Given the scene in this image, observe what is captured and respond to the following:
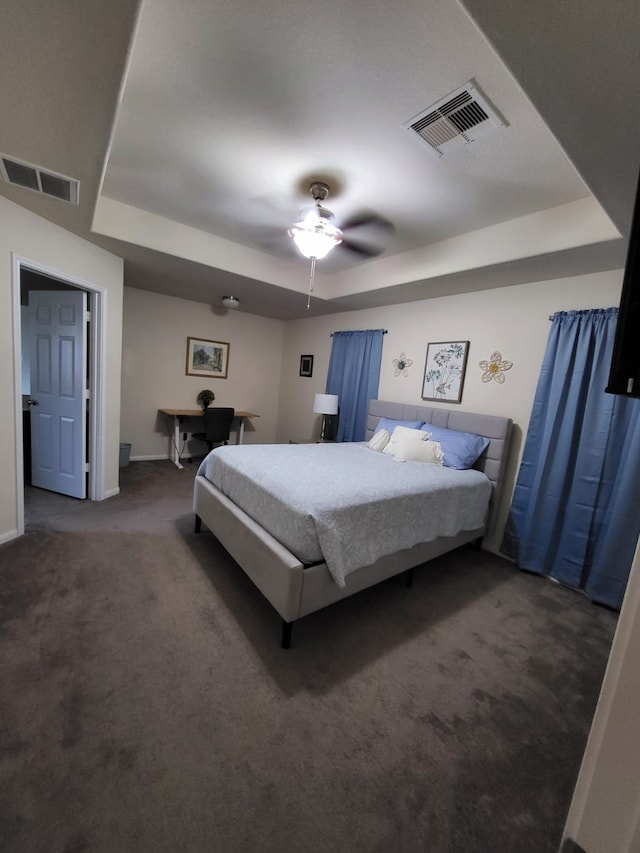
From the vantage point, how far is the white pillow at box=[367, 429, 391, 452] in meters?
3.51

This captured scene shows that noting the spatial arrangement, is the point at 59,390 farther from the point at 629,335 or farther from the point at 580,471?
the point at 580,471

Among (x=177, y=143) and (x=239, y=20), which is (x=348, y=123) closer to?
(x=239, y=20)

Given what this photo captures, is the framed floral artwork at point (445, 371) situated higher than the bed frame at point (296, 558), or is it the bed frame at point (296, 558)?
the framed floral artwork at point (445, 371)

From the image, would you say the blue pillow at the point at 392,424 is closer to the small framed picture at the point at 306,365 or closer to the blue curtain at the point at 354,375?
the blue curtain at the point at 354,375

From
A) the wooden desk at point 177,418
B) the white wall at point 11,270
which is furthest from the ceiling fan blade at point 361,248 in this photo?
the wooden desk at point 177,418

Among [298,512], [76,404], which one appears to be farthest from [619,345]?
[76,404]

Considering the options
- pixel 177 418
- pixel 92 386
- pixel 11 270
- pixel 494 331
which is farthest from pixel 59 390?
pixel 494 331

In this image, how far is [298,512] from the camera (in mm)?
1826

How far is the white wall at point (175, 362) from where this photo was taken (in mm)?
4688

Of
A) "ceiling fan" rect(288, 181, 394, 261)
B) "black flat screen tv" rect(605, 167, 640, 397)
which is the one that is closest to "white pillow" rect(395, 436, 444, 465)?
"ceiling fan" rect(288, 181, 394, 261)

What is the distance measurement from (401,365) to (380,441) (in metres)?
1.01

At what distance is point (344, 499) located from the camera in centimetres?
195

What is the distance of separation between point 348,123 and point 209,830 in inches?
116

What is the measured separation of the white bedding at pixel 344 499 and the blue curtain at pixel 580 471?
1.39ft
